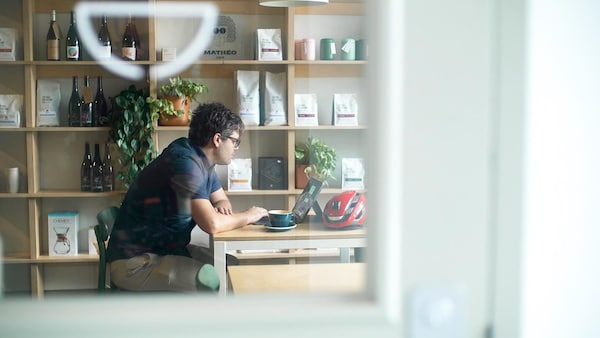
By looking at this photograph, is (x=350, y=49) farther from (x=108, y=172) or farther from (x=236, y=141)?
(x=108, y=172)

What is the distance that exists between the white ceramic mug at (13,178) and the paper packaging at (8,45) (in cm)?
46

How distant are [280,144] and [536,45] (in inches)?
82.7

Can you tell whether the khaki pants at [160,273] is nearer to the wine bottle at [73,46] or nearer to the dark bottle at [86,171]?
the dark bottle at [86,171]

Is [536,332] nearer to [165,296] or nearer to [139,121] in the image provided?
[165,296]

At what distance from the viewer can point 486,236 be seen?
1.92ft

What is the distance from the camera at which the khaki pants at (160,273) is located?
781 millimetres

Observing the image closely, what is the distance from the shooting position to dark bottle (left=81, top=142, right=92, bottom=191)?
2.64 m

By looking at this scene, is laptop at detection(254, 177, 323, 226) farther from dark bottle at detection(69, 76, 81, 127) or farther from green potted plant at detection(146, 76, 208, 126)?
dark bottle at detection(69, 76, 81, 127)

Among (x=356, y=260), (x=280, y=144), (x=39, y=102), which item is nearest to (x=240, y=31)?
(x=280, y=144)

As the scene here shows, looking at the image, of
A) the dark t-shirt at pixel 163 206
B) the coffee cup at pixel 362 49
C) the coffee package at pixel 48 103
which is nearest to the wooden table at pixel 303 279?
the coffee cup at pixel 362 49

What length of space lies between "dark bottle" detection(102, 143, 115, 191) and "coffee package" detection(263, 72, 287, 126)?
1.98 feet

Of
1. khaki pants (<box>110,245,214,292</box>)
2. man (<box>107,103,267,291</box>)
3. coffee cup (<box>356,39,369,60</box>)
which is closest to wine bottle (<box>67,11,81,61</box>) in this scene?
man (<box>107,103,267,291</box>)

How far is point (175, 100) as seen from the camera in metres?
2.70

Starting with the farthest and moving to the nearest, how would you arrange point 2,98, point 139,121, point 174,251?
point 139,121, point 2,98, point 174,251
